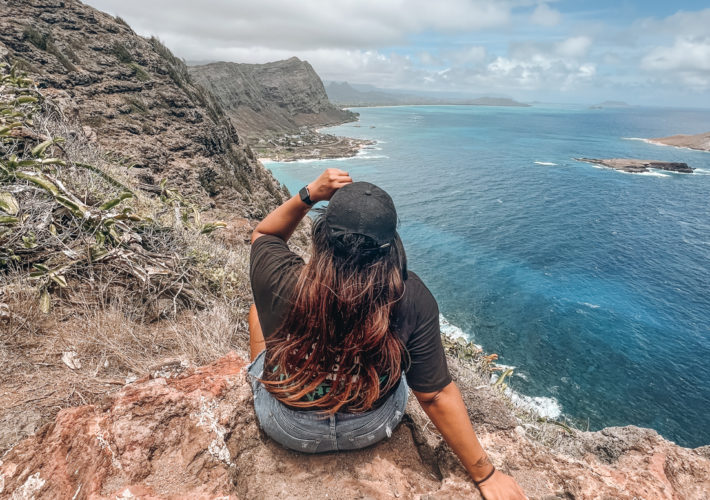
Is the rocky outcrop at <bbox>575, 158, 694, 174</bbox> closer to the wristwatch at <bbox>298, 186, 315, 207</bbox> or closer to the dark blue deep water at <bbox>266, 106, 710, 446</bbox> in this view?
the dark blue deep water at <bbox>266, 106, 710, 446</bbox>

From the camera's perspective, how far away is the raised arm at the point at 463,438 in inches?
62.6

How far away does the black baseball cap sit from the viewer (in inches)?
53.3

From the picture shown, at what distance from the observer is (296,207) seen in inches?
73.4

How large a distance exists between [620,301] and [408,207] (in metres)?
17.9

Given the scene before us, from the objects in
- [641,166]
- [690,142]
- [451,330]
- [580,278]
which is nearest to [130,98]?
[451,330]

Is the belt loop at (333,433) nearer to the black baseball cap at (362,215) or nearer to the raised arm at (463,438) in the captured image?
the raised arm at (463,438)

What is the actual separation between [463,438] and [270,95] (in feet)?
382

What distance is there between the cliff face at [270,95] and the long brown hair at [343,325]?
75.8 metres

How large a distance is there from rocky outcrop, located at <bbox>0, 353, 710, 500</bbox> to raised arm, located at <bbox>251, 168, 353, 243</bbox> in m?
0.95

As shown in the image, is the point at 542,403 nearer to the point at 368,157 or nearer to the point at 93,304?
the point at 93,304

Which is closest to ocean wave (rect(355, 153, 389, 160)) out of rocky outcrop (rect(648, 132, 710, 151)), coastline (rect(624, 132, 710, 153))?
coastline (rect(624, 132, 710, 153))

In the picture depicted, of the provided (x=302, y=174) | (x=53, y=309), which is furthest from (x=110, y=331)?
(x=302, y=174)

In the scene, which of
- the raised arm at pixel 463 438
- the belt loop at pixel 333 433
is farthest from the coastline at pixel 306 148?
the raised arm at pixel 463 438

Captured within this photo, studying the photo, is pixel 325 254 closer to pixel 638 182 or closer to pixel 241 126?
pixel 638 182
